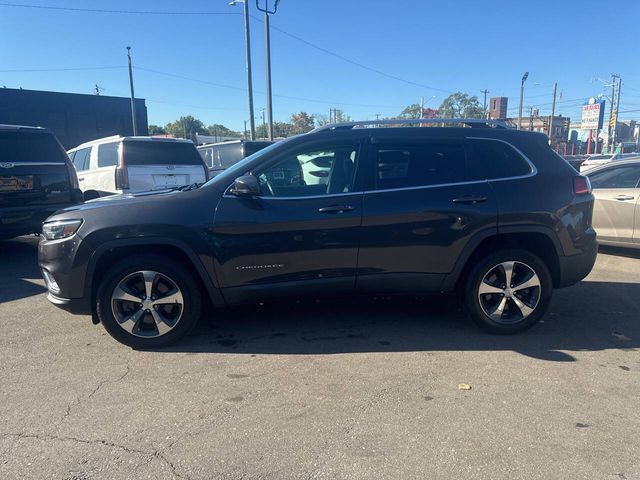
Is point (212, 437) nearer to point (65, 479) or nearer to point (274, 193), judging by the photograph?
point (65, 479)

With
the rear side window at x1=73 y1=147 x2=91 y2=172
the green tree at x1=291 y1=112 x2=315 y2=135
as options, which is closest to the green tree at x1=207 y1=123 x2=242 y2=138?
the green tree at x1=291 y1=112 x2=315 y2=135

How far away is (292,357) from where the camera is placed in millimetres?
3781

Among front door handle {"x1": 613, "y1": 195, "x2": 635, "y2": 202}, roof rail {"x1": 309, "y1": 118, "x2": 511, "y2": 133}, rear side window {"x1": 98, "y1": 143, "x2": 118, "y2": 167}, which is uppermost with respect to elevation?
roof rail {"x1": 309, "y1": 118, "x2": 511, "y2": 133}

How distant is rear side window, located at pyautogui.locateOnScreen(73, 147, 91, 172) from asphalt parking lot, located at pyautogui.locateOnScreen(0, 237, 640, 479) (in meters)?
5.69

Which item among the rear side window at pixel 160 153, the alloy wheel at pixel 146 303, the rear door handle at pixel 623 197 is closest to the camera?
the alloy wheel at pixel 146 303

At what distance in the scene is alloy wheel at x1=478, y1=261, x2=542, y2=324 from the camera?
13.5 feet

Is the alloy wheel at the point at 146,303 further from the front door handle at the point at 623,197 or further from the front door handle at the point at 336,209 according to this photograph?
the front door handle at the point at 623,197

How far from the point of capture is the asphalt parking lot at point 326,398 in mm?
2518

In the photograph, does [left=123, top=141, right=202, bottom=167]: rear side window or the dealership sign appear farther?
the dealership sign

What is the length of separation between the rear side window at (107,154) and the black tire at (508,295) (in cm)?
716

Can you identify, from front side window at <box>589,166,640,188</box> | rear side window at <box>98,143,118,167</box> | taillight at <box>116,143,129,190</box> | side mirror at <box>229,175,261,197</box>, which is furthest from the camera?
rear side window at <box>98,143,118,167</box>

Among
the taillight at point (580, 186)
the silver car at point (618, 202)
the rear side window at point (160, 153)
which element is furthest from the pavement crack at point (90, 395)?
the silver car at point (618, 202)

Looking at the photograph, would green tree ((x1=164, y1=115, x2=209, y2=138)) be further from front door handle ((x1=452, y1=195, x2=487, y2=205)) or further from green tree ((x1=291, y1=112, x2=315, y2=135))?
front door handle ((x1=452, y1=195, x2=487, y2=205))

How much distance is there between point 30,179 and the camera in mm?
6734
